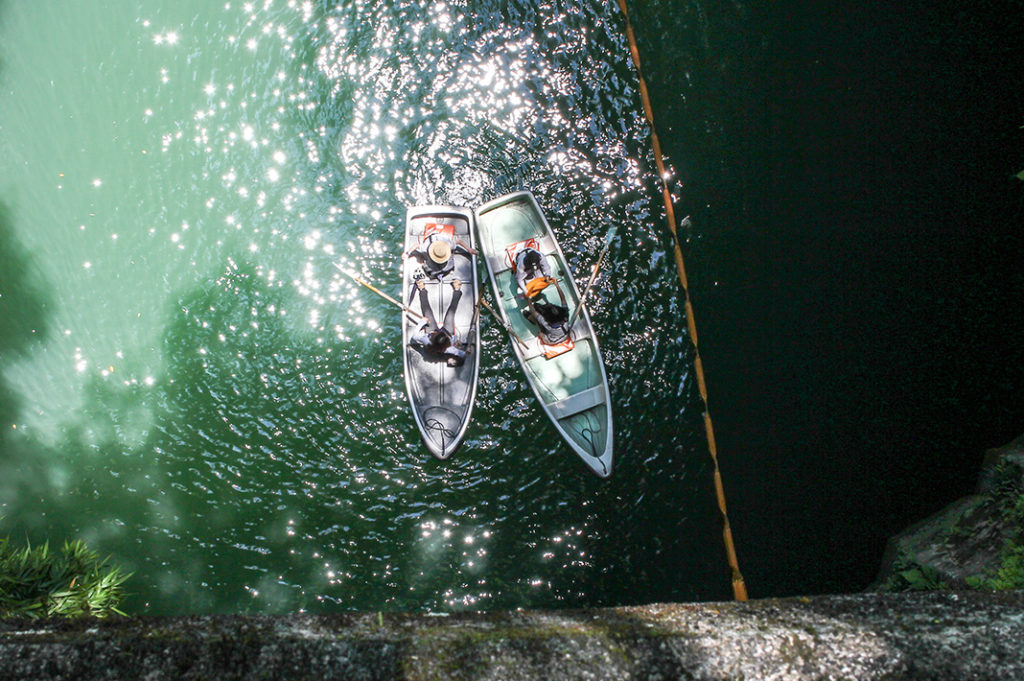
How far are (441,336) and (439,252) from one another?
3.44 feet

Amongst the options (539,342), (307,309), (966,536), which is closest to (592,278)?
(539,342)

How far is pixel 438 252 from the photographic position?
8312mm

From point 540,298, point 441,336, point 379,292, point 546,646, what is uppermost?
point 379,292

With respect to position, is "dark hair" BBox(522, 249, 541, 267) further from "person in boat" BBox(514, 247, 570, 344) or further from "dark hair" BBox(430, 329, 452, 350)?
"dark hair" BBox(430, 329, 452, 350)

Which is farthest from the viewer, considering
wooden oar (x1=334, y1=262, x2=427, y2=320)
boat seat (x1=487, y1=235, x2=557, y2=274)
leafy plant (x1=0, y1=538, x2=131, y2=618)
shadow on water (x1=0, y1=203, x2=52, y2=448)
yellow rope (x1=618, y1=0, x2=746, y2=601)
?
boat seat (x1=487, y1=235, x2=557, y2=274)

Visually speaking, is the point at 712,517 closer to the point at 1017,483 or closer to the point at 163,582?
the point at 1017,483

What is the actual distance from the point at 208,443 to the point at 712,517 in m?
5.93

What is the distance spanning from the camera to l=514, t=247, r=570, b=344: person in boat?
8330 millimetres

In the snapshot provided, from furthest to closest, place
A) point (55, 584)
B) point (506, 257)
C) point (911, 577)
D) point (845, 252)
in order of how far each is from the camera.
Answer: point (845, 252)
point (506, 257)
point (911, 577)
point (55, 584)

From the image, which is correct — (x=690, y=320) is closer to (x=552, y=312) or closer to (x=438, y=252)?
(x=552, y=312)

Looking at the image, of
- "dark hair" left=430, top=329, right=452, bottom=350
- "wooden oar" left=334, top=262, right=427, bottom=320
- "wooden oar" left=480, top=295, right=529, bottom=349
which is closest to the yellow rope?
"wooden oar" left=480, top=295, right=529, bottom=349

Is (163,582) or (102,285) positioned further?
(102,285)

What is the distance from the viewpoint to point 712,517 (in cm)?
792

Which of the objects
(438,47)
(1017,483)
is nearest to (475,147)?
(438,47)
